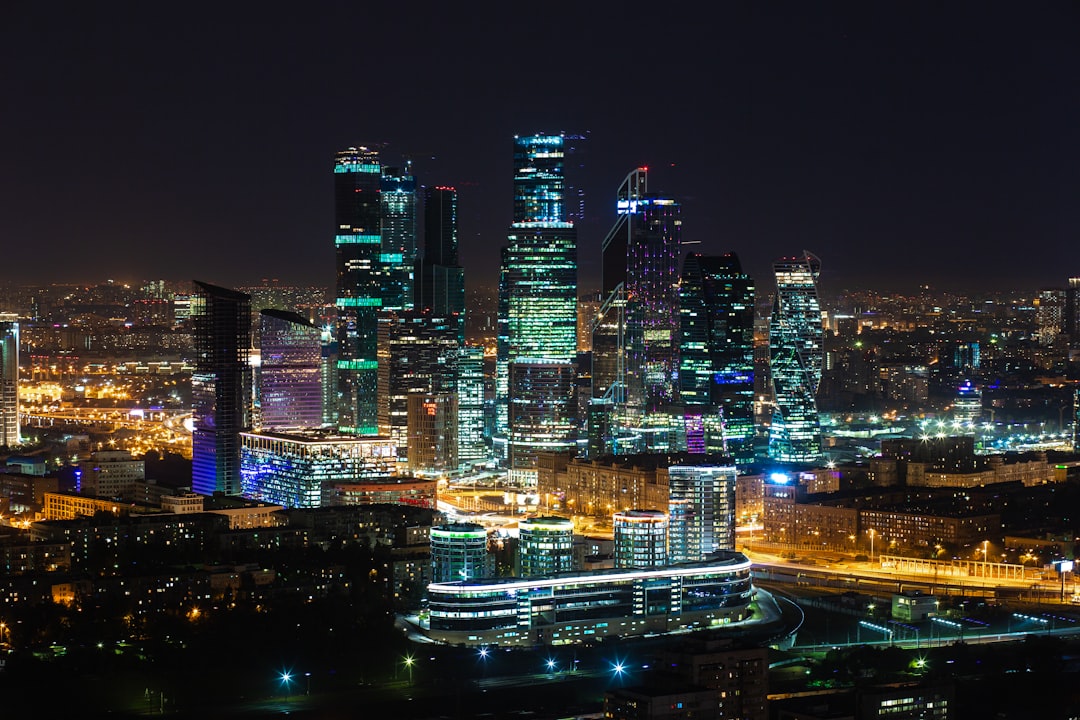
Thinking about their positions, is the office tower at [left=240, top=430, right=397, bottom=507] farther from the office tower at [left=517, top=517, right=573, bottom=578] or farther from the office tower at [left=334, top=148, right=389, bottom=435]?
the office tower at [left=334, top=148, right=389, bottom=435]

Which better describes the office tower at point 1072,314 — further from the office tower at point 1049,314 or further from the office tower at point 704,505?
the office tower at point 704,505

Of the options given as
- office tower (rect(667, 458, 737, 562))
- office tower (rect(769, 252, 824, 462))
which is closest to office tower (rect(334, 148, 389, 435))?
office tower (rect(769, 252, 824, 462))

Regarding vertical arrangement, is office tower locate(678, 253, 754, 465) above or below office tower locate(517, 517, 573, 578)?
above

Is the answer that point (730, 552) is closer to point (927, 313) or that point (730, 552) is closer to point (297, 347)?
point (297, 347)

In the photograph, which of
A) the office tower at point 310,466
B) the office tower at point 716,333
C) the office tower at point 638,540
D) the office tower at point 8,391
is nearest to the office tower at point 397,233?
the office tower at point 716,333

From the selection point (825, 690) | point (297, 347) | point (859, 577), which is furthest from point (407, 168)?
point (825, 690)

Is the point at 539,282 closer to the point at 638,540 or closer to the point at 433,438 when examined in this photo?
the point at 433,438
